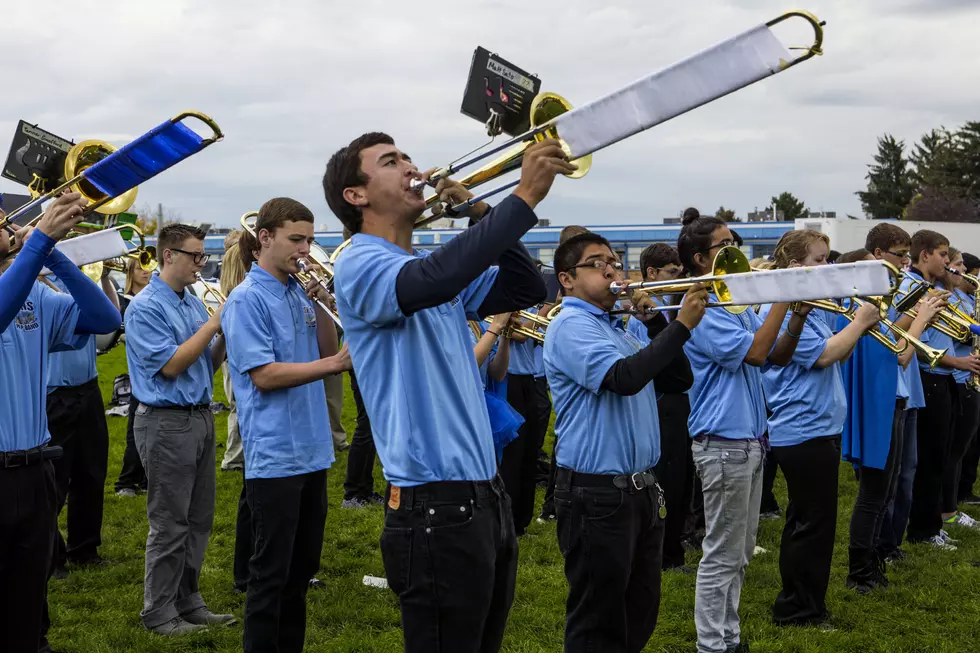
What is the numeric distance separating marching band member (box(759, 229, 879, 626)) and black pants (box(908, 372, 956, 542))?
2.65 metres

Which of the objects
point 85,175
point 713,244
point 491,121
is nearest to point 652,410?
point 713,244

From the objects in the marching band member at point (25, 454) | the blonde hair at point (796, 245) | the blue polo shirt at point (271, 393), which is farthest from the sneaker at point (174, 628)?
the blonde hair at point (796, 245)

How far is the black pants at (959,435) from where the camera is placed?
8.45 m

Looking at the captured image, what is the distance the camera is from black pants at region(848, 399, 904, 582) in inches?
259

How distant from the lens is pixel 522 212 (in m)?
2.58

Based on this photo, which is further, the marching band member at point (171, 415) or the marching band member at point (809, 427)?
the marching band member at point (171, 415)

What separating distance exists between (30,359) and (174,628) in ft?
7.69

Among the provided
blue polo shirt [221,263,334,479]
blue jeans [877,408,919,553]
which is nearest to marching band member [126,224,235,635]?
blue polo shirt [221,263,334,479]

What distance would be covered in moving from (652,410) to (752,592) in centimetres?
279

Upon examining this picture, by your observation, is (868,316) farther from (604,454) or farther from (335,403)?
(335,403)

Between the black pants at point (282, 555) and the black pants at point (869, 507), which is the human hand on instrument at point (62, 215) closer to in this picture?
the black pants at point (282, 555)

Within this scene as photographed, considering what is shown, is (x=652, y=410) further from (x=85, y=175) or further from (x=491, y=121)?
(x=85, y=175)

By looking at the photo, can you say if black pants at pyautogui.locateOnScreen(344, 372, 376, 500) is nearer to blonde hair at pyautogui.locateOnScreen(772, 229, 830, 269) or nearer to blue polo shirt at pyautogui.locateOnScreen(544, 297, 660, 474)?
blonde hair at pyautogui.locateOnScreen(772, 229, 830, 269)

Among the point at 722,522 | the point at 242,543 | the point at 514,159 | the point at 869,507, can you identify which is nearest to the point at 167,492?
the point at 242,543
